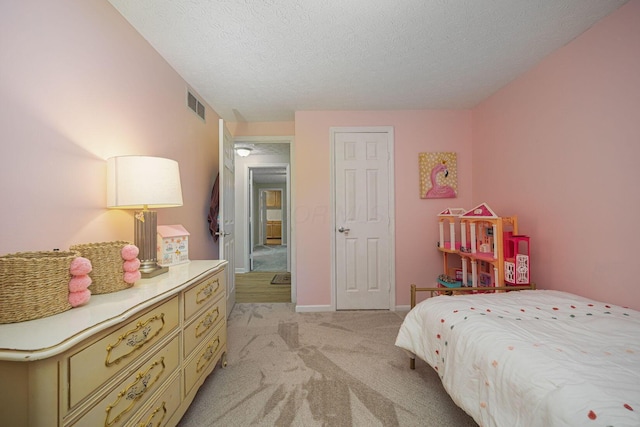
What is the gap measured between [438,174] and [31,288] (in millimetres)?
3485

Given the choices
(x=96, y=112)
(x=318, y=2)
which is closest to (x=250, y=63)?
(x=318, y=2)

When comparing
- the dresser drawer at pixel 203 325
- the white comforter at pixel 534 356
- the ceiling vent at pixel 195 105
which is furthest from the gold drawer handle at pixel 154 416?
the ceiling vent at pixel 195 105

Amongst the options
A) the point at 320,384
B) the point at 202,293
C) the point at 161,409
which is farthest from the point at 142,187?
the point at 320,384

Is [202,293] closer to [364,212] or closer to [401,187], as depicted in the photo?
[364,212]

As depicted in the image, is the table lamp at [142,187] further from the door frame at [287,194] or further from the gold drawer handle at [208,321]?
the door frame at [287,194]

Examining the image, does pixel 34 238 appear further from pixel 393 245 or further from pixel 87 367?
pixel 393 245

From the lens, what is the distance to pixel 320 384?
1.76 m

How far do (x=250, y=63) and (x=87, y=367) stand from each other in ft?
7.29

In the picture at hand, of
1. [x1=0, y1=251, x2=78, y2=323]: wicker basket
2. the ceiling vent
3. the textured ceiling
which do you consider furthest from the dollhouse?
the ceiling vent

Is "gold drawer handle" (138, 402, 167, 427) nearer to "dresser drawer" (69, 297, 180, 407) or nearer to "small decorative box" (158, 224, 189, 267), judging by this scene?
"dresser drawer" (69, 297, 180, 407)

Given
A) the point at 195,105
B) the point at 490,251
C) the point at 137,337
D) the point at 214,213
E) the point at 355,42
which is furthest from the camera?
the point at 214,213

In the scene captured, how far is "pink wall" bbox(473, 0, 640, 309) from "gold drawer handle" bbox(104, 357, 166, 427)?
108 inches

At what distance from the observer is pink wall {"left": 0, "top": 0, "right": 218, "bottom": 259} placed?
104 centimetres

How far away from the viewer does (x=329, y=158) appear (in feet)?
10.4
